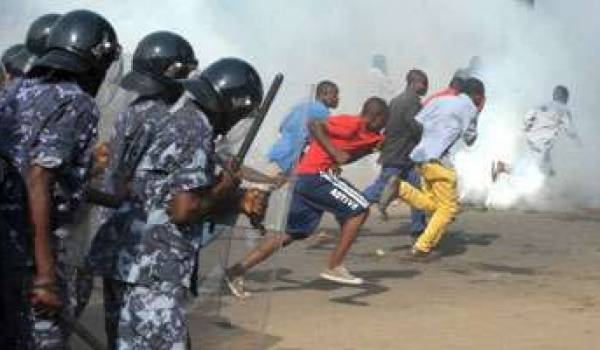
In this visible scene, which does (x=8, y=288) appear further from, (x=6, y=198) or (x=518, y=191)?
(x=518, y=191)

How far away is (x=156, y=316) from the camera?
12.7 feet

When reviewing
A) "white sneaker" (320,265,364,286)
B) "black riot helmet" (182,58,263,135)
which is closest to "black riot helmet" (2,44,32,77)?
"black riot helmet" (182,58,263,135)

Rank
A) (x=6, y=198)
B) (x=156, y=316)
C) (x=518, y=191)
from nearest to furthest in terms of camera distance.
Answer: (x=6, y=198)
(x=156, y=316)
(x=518, y=191)

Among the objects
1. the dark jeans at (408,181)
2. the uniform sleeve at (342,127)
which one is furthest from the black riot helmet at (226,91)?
the dark jeans at (408,181)

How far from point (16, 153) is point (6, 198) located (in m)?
0.15

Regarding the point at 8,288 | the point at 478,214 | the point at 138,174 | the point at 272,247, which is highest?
the point at 138,174

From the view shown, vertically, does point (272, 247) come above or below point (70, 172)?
below

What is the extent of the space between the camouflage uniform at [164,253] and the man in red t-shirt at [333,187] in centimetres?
347

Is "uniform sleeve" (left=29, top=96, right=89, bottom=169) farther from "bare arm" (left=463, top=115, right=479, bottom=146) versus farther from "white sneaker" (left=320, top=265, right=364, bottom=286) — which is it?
"bare arm" (left=463, top=115, right=479, bottom=146)

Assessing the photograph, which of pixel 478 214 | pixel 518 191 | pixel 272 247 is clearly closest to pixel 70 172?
pixel 272 247

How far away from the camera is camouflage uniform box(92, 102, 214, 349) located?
12.6 ft

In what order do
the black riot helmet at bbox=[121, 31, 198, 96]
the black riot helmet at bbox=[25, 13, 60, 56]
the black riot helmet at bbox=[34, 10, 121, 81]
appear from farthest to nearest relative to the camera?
the black riot helmet at bbox=[25, 13, 60, 56] < the black riot helmet at bbox=[121, 31, 198, 96] < the black riot helmet at bbox=[34, 10, 121, 81]

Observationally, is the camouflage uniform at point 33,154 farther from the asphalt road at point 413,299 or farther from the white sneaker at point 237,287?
the white sneaker at point 237,287

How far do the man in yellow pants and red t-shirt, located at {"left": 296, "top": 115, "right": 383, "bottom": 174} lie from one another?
1.20 meters
